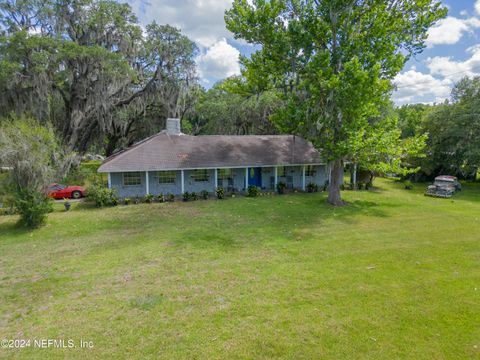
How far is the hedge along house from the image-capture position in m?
16.7

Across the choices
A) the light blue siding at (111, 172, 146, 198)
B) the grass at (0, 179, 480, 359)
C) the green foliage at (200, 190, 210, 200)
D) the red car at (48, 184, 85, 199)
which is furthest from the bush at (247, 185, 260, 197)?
the red car at (48, 184, 85, 199)

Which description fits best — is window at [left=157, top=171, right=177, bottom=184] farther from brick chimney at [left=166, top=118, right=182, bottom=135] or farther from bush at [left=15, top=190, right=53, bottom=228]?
bush at [left=15, top=190, right=53, bottom=228]

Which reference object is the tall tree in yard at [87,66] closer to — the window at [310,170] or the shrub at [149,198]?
the shrub at [149,198]

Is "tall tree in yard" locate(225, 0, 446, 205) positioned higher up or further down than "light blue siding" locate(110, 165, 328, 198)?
higher up

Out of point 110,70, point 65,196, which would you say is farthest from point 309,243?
point 110,70

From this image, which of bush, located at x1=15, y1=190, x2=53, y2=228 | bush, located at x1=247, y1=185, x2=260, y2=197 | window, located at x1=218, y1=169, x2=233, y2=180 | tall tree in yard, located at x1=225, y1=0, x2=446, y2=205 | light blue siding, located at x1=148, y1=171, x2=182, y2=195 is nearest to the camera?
bush, located at x1=15, y1=190, x2=53, y2=228

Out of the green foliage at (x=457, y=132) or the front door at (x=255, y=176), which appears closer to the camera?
the front door at (x=255, y=176)

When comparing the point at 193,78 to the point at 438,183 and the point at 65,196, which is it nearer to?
the point at 65,196

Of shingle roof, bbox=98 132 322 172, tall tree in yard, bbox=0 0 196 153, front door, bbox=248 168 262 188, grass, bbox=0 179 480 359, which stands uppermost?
tall tree in yard, bbox=0 0 196 153

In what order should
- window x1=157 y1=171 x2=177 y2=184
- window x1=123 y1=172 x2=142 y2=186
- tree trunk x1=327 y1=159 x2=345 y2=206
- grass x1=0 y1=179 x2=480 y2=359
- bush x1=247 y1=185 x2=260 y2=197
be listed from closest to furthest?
grass x1=0 y1=179 x2=480 y2=359, tree trunk x1=327 y1=159 x2=345 y2=206, window x1=123 y1=172 x2=142 y2=186, window x1=157 y1=171 x2=177 y2=184, bush x1=247 y1=185 x2=260 y2=197

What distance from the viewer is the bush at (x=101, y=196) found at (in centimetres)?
1500

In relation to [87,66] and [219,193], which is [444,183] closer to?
[219,193]

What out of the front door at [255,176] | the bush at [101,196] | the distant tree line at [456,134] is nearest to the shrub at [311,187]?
the front door at [255,176]

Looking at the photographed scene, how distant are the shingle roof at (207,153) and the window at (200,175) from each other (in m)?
0.69
